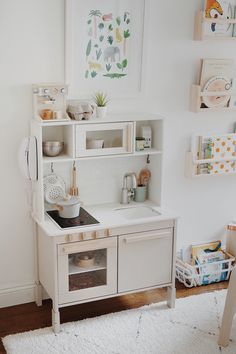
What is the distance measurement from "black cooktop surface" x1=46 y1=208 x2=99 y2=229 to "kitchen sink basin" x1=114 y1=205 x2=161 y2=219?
26 centimetres

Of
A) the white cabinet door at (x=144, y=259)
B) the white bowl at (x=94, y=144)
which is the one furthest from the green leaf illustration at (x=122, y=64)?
the white cabinet door at (x=144, y=259)

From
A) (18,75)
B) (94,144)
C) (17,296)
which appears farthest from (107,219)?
(18,75)

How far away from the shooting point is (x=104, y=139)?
11.2 feet

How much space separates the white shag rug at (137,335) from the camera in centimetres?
304

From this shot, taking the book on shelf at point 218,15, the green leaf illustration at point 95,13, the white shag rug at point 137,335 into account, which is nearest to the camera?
the white shag rug at point 137,335

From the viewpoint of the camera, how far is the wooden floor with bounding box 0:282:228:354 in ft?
10.7

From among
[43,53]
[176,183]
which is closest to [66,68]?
[43,53]

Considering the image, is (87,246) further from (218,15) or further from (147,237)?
(218,15)

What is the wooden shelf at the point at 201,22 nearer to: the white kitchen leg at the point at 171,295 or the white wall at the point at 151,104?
the white wall at the point at 151,104

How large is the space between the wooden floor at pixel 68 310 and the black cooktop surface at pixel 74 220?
62cm

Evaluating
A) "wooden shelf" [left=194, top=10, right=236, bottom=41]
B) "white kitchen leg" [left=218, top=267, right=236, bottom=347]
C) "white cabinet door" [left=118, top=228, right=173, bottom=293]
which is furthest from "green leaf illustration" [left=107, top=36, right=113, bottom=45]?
"white kitchen leg" [left=218, top=267, right=236, bottom=347]

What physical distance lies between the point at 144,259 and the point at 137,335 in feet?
1.52

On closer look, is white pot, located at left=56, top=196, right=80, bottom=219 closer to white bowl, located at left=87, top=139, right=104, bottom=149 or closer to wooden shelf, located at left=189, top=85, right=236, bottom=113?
white bowl, located at left=87, top=139, right=104, bottom=149

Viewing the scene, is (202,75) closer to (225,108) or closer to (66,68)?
(225,108)
